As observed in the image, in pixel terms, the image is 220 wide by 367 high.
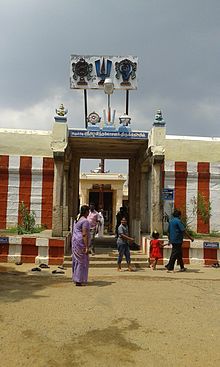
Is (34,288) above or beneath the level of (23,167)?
beneath

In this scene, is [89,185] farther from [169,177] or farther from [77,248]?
[77,248]

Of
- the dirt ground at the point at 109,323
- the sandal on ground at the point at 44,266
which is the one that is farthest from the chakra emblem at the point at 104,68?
the dirt ground at the point at 109,323

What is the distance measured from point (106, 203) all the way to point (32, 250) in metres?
14.9

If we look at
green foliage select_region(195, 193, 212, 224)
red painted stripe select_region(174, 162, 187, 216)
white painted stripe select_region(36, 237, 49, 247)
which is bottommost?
white painted stripe select_region(36, 237, 49, 247)

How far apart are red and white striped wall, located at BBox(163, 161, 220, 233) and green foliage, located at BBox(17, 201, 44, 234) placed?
498 centimetres

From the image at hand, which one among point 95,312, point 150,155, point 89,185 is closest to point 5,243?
point 150,155

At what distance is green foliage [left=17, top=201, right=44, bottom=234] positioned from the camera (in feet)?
45.2

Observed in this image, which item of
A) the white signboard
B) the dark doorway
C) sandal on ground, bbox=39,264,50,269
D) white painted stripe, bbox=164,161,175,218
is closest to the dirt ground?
sandal on ground, bbox=39,264,50,269

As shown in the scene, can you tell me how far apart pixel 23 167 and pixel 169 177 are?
5485 mm

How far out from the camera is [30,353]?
416cm

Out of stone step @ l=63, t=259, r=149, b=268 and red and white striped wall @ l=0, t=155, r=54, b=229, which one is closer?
stone step @ l=63, t=259, r=149, b=268

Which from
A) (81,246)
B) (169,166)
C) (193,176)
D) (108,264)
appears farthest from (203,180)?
(81,246)

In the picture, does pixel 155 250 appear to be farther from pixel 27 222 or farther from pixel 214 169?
pixel 214 169

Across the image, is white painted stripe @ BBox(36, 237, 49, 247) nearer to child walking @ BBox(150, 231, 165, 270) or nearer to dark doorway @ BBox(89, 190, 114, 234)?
child walking @ BBox(150, 231, 165, 270)
